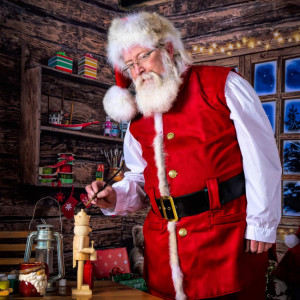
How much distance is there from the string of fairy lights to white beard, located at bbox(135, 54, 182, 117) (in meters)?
2.22

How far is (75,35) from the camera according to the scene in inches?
144

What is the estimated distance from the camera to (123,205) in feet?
5.94

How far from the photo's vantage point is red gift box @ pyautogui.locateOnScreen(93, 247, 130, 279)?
3279mm

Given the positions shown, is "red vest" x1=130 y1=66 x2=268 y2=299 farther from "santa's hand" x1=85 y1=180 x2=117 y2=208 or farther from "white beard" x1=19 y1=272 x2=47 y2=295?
"white beard" x1=19 y1=272 x2=47 y2=295

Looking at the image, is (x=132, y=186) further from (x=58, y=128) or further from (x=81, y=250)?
(x=58, y=128)

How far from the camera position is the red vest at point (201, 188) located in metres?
1.46

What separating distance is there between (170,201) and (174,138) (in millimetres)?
286

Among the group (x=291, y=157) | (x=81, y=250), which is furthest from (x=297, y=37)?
(x=81, y=250)

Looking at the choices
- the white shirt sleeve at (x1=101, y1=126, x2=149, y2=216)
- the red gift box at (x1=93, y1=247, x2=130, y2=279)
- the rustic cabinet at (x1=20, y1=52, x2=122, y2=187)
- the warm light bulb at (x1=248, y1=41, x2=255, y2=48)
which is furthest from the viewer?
the warm light bulb at (x1=248, y1=41, x2=255, y2=48)

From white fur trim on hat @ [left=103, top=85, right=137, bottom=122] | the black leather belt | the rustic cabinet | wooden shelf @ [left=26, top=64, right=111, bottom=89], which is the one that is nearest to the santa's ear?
white fur trim on hat @ [left=103, top=85, right=137, bottom=122]

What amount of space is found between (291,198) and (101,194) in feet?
8.15

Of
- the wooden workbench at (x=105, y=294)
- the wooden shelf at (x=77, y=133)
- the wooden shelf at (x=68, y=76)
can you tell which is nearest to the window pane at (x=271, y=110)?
the wooden shelf at (x=77, y=133)

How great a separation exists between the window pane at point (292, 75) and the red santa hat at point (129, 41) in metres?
2.07

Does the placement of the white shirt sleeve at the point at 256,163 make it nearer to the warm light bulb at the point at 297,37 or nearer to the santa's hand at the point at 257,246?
the santa's hand at the point at 257,246
